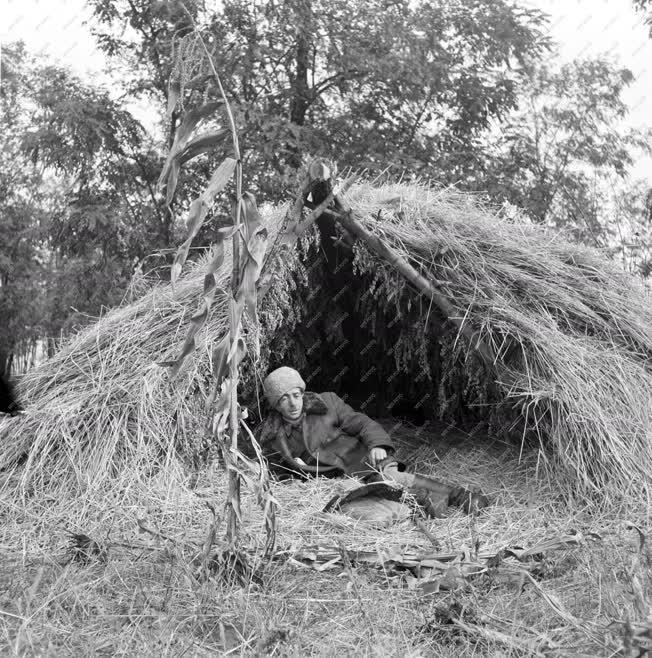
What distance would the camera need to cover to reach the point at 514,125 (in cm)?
1236

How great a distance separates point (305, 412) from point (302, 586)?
6.85 feet

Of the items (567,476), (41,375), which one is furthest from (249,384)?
(567,476)

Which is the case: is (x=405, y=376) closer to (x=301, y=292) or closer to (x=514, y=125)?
(x=301, y=292)

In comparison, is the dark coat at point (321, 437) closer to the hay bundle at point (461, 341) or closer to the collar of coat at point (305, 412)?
the collar of coat at point (305, 412)

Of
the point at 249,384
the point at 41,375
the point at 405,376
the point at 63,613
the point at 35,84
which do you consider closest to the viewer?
the point at 63,613

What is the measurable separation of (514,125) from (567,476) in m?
8.54

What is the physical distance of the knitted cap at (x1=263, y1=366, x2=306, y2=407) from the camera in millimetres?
5387

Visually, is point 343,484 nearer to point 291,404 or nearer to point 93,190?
point 291,404

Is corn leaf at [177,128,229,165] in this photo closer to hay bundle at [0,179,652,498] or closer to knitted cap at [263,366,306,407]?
hay bundle at [0,179,652,498]

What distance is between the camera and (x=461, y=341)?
5277 millimetres

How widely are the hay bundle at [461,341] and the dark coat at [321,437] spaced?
576mm

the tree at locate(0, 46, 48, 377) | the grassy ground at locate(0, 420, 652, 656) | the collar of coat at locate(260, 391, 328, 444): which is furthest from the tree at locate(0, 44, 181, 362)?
the grassy ground at locate(0, 420, 652, 656)

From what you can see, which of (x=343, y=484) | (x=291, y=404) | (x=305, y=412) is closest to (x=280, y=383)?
(x=291, y=404)

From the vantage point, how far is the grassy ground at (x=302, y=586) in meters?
2.89
